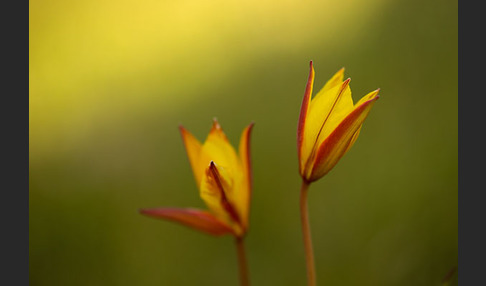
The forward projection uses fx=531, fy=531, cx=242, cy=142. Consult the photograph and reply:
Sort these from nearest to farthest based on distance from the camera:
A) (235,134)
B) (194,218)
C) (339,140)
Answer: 1. (339,140)
2. (194,218)
3. (235,134)

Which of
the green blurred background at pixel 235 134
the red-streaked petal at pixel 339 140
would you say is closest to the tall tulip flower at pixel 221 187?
the red-streaked petal at pixel 339 140

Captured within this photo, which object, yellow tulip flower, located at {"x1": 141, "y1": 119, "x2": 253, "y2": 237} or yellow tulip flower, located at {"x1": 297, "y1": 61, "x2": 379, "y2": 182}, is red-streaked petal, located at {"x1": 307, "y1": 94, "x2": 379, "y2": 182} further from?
yellow tulip flower, located at {"x1": 141, "y1": 119, "x2": 253, "y2": 237}

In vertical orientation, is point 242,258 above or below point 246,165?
below

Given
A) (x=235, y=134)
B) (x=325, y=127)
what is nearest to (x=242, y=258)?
(x=325, y=127)

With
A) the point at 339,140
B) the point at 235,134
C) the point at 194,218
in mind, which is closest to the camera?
the point at 339,140

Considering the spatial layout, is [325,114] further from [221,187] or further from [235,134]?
[235,134]

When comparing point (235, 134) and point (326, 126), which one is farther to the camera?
point (235, 134)

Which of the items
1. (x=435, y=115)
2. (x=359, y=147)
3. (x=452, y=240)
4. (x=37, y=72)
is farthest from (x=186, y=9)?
(x=452, y=240)

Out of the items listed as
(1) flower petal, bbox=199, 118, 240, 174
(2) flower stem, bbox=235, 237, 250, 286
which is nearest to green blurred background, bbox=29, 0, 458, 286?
(2) flower stem, bbox=235, 237, 250, 286
